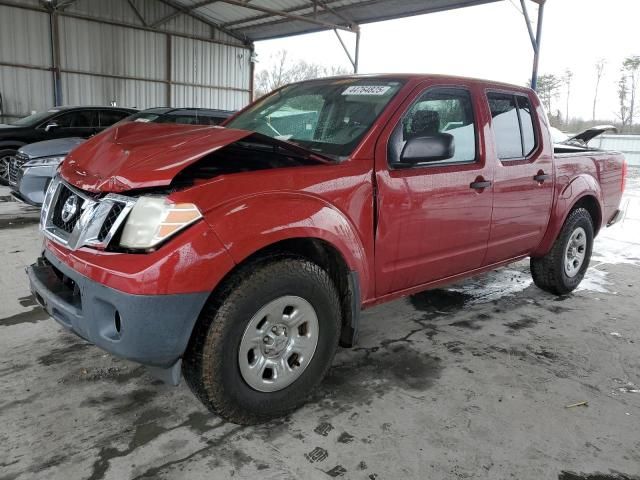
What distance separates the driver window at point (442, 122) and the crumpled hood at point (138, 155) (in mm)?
894

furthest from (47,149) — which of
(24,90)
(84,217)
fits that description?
(24,90)

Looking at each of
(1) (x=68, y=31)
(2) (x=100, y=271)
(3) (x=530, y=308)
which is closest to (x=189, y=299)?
(2) (x=100, y=271)

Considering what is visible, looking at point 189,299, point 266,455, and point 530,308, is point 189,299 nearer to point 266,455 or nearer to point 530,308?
point 266,455

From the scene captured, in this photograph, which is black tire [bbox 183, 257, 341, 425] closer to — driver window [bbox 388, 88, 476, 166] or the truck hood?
driver window [bbox 388, 88, 476, 166]

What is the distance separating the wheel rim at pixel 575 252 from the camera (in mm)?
4488

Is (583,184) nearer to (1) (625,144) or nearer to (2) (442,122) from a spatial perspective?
(2) (442,122)

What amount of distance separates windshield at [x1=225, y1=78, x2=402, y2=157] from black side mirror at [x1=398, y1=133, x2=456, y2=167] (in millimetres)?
251

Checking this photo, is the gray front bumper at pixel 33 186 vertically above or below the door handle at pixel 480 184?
below

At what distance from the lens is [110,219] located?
2121 millimetres

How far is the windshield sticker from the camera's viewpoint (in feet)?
9.73

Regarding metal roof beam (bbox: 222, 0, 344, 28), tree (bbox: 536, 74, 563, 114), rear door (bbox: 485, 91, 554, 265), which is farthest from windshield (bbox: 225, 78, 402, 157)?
tree (bbox: 536, 74, 563, 114)

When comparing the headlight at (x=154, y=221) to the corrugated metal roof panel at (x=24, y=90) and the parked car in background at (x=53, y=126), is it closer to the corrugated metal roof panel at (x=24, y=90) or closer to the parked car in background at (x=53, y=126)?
the parked car in background at (x=53, y=126)

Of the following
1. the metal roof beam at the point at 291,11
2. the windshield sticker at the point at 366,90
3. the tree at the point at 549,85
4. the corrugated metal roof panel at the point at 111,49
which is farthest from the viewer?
the tree at the point at 549,85

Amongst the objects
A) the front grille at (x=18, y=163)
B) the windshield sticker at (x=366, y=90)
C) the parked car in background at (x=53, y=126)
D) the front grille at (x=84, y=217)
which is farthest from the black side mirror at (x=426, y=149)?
the parked car in background at (x=53, y=126)
